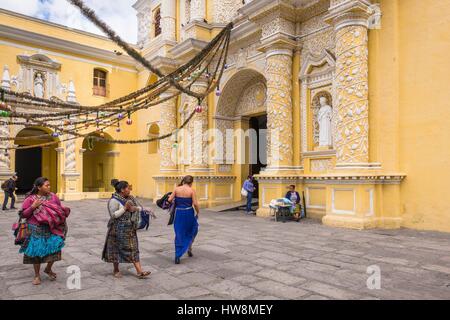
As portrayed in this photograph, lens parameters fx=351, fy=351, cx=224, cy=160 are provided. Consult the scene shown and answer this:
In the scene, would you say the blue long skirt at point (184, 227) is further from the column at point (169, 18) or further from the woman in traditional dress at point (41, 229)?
the column at point (169, 18)

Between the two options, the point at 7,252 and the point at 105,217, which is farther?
the point at 105,217

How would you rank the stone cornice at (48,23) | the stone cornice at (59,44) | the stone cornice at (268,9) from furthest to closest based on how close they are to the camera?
the stone cornice at (48,23) < the stone cornice at (59,44) < the stone cornice at (268,9)

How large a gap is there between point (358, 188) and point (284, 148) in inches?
121

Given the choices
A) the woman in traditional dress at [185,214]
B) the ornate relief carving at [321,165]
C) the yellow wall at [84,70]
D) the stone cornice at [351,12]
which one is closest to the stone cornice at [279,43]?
the stone cornice at [351,12]

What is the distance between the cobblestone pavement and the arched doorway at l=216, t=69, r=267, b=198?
6.89 m

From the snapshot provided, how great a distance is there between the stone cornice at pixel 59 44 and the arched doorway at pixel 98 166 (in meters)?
4.45

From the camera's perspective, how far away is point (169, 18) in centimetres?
1719

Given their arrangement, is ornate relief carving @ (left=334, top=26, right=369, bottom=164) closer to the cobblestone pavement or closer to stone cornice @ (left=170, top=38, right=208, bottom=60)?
the cobblestone pavement

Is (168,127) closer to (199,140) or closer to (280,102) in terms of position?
(199,140)

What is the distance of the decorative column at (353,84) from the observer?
8742 mm

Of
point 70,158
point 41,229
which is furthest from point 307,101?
point 70,158
